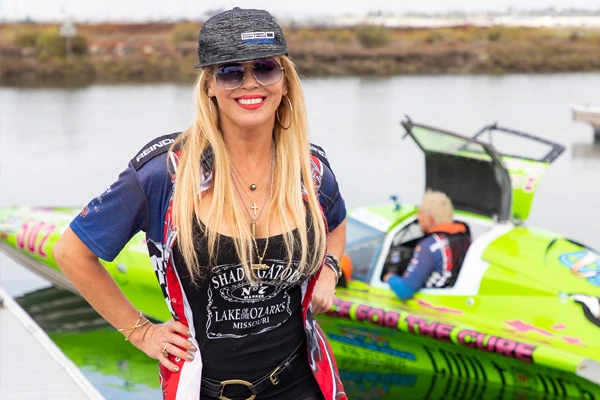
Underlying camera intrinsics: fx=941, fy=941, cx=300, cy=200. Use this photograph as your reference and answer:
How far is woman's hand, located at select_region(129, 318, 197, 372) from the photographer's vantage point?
2113 mm

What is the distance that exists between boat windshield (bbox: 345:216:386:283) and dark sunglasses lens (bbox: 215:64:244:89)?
4402 millimetres

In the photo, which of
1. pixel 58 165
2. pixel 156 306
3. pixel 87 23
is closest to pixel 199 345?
pixel 156 306

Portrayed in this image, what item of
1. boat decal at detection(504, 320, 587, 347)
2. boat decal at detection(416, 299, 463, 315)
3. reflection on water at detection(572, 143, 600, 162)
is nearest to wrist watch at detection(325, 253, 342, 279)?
boat decal at detection(504, 320, 587, 347)

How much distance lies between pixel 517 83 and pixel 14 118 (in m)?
19.3

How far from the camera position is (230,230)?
205 cm

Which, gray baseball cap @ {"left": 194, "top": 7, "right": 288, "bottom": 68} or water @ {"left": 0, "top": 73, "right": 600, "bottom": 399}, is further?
water @ {"left": 0, "top": 73, "right": 600, "bottom": 399}

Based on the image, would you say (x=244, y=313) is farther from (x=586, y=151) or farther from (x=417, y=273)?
(x=586, y=151)

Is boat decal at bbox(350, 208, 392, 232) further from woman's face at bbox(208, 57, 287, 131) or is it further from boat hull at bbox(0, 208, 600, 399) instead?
woman's face at bbox(208, 57, 287, 131)

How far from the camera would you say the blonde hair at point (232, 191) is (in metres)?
2.02

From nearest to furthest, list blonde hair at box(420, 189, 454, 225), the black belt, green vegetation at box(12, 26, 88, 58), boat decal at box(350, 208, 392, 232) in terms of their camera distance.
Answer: the black belt → blonde hair at box(420, 189, 454, 225) → boat decal at box(350, 208, 392, 232) → green vegetation at box(12, 26, 88, 58)

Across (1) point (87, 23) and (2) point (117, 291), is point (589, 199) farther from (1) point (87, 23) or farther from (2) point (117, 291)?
(1) point (87, 23)

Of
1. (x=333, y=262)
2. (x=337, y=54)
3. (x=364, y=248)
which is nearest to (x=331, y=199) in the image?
(x=333, y=262)

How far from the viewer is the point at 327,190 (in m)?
2.30

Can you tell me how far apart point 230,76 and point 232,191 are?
0.26 meters
